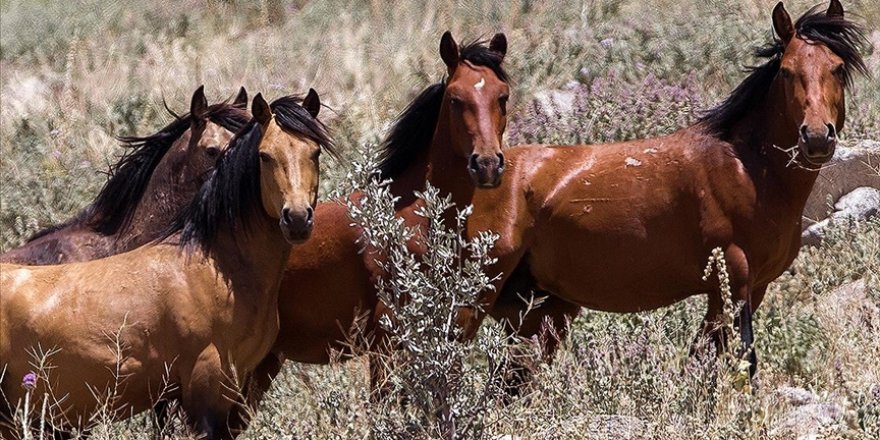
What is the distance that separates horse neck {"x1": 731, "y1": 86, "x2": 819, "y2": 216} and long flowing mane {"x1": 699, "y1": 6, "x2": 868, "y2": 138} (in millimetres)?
78

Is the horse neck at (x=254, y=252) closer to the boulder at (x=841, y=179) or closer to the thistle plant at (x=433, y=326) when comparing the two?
the thistle plant at (x=433, y=326)

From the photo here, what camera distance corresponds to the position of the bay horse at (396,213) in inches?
276

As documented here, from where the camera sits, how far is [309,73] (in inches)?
597

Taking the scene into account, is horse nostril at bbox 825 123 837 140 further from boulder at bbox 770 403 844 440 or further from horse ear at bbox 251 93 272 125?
horse ear at bbox 251 93 272 125

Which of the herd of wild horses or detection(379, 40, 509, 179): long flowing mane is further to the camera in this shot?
detection(379, 40, 509, 179): long flowing mane

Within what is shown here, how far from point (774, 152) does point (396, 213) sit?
6.67 feet

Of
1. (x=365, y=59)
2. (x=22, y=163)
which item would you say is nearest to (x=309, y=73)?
(x=365, y=59)

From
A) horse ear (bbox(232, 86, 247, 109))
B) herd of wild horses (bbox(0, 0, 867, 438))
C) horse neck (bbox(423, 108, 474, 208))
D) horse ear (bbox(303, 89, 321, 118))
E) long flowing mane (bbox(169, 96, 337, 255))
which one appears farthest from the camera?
horse ear (bbox(232, 86, 247, 109))

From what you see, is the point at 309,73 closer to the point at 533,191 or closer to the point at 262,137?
the point at 533,191

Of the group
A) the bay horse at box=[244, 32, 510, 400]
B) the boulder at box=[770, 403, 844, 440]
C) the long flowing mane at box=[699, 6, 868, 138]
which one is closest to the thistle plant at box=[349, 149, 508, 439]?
the bay horse at box=[244, 32, 510, 400]

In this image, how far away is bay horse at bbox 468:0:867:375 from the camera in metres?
7.41

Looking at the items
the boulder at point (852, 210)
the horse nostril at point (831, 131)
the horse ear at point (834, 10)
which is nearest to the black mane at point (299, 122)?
the horse nostril at point (831, 131)

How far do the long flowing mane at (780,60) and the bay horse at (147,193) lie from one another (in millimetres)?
2537

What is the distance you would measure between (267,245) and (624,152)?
2379 millimetres
